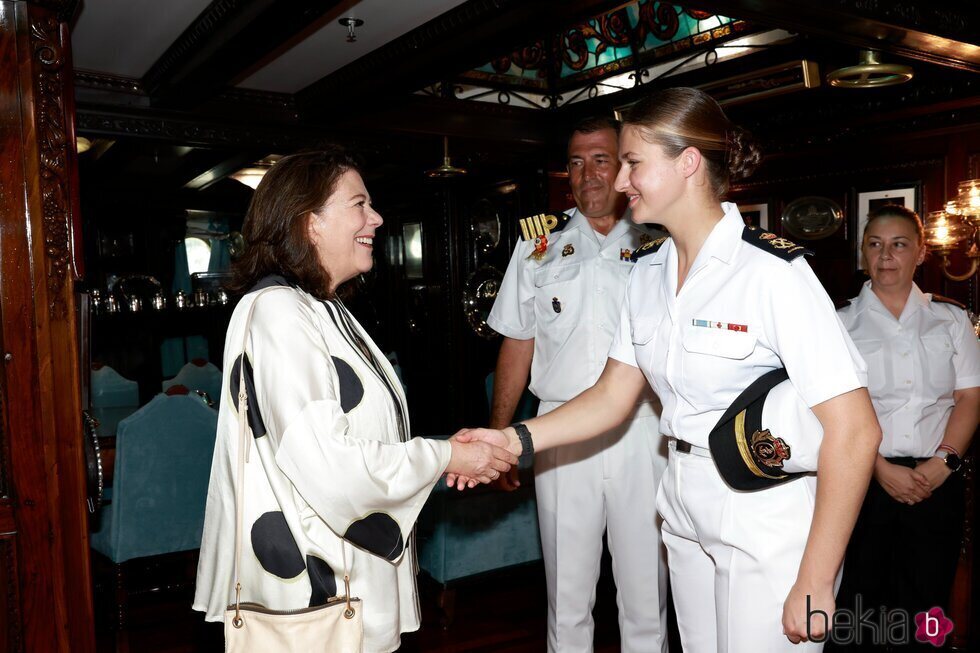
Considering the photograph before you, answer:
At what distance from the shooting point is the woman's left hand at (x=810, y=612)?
4.81ft

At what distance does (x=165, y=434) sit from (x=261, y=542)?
2023 mm

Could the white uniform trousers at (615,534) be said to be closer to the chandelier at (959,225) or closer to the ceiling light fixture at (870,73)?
the ceiling light fixture at (870,73)

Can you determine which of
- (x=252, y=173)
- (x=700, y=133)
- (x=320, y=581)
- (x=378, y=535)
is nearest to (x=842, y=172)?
(x=700, y=133)

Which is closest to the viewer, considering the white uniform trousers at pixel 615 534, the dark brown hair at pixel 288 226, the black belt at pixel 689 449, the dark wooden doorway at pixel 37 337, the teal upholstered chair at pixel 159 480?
the black belt at pixel 689 449

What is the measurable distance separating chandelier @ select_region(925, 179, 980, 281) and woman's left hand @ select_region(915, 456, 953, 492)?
165cm

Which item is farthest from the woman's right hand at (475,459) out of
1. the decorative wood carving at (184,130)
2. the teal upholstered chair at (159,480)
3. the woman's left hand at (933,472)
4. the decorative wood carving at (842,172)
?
the decorative wood carving at (184,130)

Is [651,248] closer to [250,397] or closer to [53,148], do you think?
[250,397]

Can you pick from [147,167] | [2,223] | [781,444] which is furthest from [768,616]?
[147,167]

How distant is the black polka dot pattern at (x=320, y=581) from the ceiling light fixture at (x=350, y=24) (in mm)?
2657

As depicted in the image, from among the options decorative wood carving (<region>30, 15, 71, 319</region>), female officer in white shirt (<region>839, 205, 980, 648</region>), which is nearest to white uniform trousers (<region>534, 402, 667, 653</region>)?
female officer in white shirt (<region>839, 205, 980, 648</region>)

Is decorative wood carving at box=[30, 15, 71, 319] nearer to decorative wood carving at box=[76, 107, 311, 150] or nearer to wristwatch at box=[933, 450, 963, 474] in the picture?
decorative wood carving at box=[76, 107, 311, 150]

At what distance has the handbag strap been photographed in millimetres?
1563

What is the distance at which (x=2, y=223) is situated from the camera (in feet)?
7.13

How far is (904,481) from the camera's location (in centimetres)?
283
